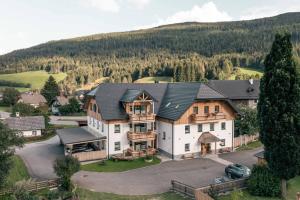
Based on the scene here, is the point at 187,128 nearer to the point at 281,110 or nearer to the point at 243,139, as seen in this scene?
the point at 243,139

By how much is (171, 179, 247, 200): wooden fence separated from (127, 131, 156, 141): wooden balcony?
1237cm

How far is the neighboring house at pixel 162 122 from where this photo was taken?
1639 inches

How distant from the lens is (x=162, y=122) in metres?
44.1

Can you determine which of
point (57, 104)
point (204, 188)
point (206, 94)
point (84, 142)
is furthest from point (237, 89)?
point (57, 104)

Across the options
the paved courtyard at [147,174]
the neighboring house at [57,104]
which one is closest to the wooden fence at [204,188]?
the paved courtyard at [147,174]

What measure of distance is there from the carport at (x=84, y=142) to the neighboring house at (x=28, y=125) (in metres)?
13.7

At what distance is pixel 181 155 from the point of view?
41.8 metres

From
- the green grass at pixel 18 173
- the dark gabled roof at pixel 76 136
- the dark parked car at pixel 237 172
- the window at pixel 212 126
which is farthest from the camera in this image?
the window at pixel 212 126

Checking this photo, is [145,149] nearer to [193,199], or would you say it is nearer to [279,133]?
[193,199]

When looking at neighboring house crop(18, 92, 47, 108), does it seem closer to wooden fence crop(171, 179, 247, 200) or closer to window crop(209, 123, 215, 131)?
window crop(209, 123, 215, 131)

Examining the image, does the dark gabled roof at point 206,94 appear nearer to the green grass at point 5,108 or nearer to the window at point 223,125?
the window at point 223,125

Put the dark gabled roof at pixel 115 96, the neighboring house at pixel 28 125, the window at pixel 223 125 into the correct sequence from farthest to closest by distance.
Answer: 1. the neighboring house at pixel 28 125
2. the window at pixel 223 125
3. the dark gabled roof at pixel 115 96

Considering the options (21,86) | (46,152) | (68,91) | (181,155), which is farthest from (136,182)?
(21,86)

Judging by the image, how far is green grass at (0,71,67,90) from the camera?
552ft
